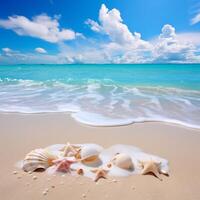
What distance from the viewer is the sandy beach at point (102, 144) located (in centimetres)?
210

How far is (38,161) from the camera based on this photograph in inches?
96.6

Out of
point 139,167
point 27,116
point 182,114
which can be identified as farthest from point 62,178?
point 182,114

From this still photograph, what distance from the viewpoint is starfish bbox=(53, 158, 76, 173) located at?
7.95 ft

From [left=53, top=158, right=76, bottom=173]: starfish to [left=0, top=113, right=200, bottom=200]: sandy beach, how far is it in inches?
4.6

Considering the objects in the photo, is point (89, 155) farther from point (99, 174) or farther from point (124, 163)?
point (124, 163)

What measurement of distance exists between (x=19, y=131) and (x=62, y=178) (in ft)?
6.83

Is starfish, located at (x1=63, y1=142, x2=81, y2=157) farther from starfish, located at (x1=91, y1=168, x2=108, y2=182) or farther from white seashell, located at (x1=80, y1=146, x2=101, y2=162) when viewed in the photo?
starfish, located at (x1=91, y1=168, x2=108, y2=182)


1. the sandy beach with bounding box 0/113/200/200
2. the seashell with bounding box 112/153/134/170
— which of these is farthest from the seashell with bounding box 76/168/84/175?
the seashell with bounding box 112/153/134/170

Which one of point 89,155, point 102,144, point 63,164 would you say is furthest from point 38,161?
point 102,144

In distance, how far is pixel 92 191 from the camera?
2.12m

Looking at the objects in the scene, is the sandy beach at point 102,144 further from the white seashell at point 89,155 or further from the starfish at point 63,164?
the white seashell at point 89,155

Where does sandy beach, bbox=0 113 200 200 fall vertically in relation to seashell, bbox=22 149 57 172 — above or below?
below

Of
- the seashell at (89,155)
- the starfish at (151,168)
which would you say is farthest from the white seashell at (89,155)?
the starfish at (151,168)

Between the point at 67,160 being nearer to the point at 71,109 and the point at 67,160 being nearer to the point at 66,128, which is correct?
the point at 66,128
